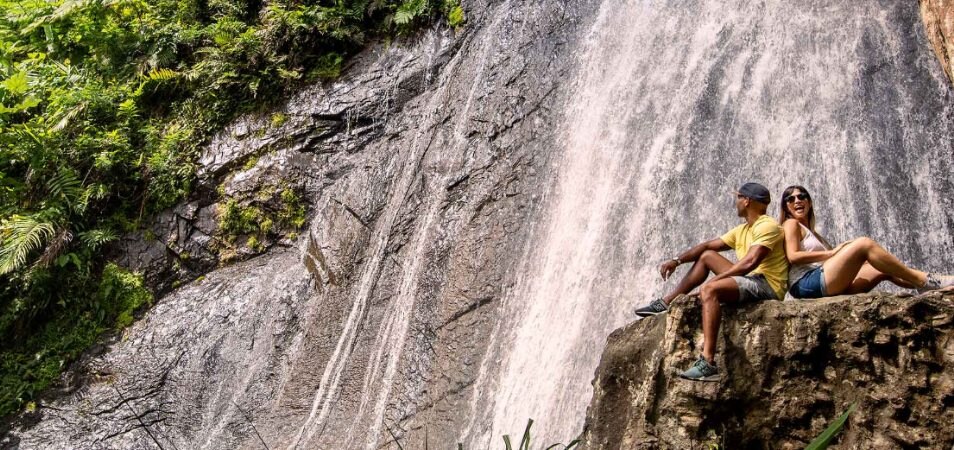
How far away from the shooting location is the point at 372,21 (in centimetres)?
1184

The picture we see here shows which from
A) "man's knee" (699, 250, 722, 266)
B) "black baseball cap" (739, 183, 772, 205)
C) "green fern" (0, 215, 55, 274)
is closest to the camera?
"black baseball cap" (739, 183, 772, 205)

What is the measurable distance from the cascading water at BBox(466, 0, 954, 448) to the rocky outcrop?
13 centimetres

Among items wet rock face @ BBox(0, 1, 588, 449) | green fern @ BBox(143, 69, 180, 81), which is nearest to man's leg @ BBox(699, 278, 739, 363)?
wet rock face @ BBox(0, 1, 588, 449)

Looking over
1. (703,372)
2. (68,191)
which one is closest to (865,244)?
(703,372)

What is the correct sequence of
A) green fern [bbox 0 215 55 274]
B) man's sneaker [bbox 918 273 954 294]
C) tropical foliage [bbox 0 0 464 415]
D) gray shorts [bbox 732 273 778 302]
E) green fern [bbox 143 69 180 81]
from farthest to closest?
green fern [bbox 143 69 180 81], tropical foliage [bbox 0 0 464 415], green fern [bbox 0 215 55 274], gray shorts [bbox 732 273 778 302], man's sneaker [bbox 918 273 954 294]

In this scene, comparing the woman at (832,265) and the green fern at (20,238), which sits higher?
the woman at (832,265)

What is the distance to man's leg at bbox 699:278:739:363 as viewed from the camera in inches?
164

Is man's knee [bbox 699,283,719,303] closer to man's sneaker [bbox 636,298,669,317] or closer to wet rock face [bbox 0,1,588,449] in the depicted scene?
man's sneaker [bbox 636,298,669,317]

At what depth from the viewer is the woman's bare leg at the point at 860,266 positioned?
4.23 m

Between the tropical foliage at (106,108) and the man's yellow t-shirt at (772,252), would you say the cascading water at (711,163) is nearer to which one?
A: the man's yellow t-shirt at (772,252)

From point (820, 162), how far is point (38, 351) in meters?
9.91

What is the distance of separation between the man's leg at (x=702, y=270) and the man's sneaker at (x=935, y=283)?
102 cm

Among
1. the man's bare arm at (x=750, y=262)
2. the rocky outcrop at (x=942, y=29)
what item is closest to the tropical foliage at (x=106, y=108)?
the rocky outcrop at (x=942, y=29)

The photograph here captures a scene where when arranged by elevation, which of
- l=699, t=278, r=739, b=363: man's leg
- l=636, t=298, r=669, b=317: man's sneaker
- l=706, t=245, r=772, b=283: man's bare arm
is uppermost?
l=706, t=245, r=772, b=283: man's bare arm
